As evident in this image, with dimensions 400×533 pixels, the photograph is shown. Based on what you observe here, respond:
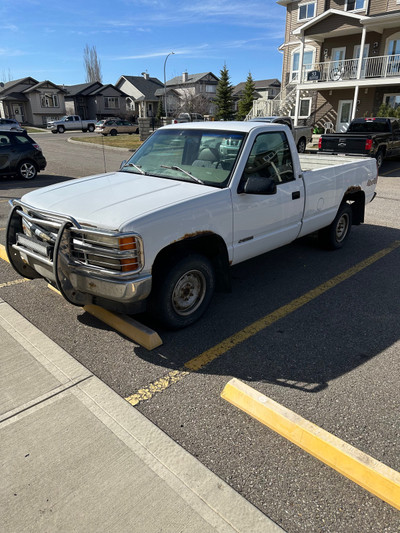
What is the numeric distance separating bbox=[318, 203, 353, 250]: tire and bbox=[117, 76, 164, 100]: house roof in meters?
71.4

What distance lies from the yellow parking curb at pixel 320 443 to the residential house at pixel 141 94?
237 ft

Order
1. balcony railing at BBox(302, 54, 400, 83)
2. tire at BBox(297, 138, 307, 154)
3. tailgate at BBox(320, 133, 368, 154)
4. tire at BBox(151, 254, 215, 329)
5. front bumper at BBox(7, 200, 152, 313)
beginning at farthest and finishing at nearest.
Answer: balcony railing at BBox(302, 54, 400, 83)
tire at BBox(297, 138, 307, 154)
tailgate at BBox(320, 133, 368, 154)
tire at BBox(151, 254, 215, 329)
front bumper at BBox(7, 200, 152, 313)

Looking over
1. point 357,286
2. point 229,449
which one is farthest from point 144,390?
point 357,286

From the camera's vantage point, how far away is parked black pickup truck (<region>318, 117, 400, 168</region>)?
13945 millimetres

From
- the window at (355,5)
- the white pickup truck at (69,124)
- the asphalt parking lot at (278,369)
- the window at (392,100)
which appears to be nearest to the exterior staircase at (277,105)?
the window at (392,100)

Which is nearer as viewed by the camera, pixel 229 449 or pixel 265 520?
pixel 265 520

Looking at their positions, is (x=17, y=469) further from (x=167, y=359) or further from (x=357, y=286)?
(x=357, y=286)

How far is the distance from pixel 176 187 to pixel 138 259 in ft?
3.40

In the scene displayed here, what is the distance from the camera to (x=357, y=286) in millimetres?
5211

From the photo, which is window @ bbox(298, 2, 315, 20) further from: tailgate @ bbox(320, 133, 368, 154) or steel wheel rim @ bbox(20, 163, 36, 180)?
steel wheel rim @ bbox(20, 163, 36, 180)

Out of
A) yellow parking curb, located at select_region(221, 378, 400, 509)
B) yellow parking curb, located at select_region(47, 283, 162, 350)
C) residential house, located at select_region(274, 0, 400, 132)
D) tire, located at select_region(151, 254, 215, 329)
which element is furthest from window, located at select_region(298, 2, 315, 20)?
yellow parking curb, located at select_region(221, 378, 400, 509)

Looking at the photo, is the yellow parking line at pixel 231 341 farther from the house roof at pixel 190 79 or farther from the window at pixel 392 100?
the house roof at pixel 190 79

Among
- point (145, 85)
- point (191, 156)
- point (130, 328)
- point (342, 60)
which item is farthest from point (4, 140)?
point (145, 85)

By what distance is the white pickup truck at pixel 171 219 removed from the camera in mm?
3434
